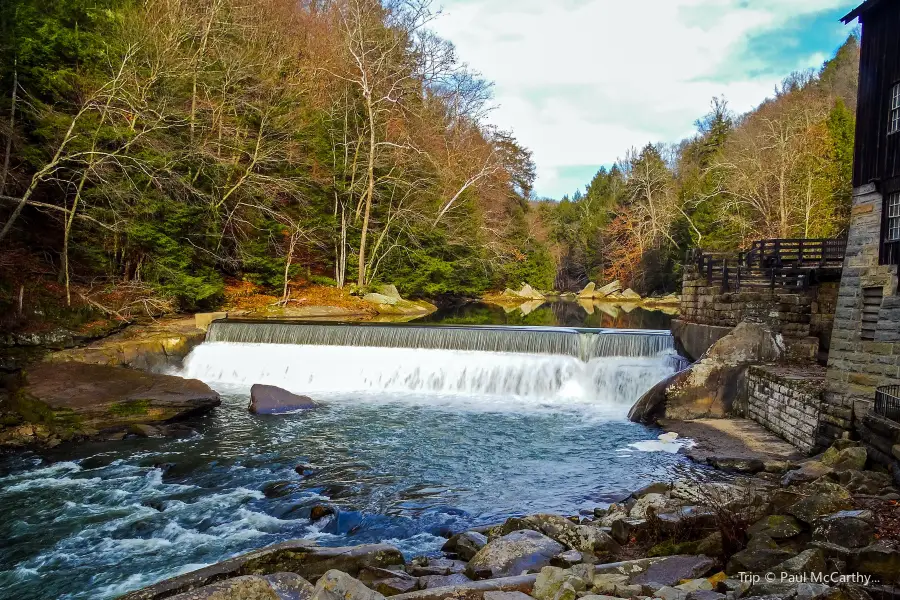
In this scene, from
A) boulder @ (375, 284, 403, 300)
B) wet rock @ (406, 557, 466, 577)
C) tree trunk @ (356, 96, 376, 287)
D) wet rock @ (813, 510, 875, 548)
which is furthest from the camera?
boulder @ (375, 284, 403, 300)

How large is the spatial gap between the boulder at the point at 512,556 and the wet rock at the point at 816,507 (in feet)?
7.62

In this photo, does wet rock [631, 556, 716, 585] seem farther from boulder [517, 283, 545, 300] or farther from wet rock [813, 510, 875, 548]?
boulder [517, 283, 545, 300]

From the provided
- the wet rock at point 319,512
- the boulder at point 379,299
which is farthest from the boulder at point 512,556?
the boulder at point 379,299

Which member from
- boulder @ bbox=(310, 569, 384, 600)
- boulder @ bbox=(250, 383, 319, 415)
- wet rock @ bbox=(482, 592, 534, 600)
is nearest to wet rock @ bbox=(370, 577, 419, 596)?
boulder @ bbox=(310, 569, 384, 600)

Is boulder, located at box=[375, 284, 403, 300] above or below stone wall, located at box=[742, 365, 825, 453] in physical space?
above

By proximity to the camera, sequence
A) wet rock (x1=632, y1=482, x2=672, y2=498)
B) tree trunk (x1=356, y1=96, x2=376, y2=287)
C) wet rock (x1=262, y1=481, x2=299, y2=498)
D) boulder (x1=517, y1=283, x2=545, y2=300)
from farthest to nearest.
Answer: boulder (x1=517, y1=283, x2=545, y2=300) < tree trunk (x1=356, y1=96, x2=376, y2=287) < wet rock (x1=262, y1=481, x2=299, y2=498) < wet rock (x1=632, y1=482, x2=672, y2=498)

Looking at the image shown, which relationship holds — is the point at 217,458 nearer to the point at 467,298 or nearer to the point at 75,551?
the point at 75,551

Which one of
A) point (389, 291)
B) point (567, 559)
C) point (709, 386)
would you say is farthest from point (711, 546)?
point (389, 291)

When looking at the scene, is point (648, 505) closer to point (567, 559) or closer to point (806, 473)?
point (567, 559)

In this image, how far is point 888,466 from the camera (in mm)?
7465

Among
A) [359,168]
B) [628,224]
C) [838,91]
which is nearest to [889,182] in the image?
[359,168]

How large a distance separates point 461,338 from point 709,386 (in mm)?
7279

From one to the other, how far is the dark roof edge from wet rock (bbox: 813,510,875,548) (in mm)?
9475

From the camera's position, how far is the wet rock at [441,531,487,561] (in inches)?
258
